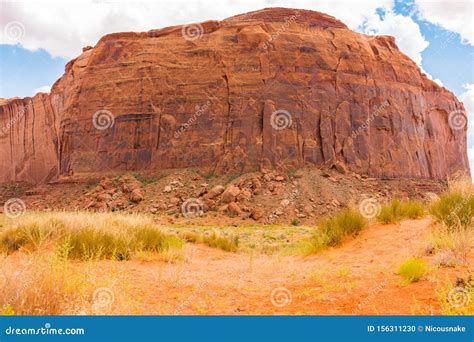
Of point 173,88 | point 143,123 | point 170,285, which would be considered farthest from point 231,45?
point 170,285

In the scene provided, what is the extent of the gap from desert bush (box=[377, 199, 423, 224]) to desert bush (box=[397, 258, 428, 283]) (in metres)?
6.60

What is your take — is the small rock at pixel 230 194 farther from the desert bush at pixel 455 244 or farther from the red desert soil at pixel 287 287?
the desert bush at pixel 455 244

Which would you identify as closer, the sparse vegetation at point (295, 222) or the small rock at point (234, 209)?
the sparse vegetation at point (295, 222)

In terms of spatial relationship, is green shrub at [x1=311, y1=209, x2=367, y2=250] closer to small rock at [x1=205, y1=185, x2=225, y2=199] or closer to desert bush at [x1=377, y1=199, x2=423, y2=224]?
desert bush at [x1=377, y1=199, x2=423, y2=224]

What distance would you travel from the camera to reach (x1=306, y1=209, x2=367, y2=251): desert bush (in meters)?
12.4

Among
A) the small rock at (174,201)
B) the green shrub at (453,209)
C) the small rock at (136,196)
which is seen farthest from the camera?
the small rock at (136,196)

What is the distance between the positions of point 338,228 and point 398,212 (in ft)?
7.81

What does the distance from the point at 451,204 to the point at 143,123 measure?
38.1m

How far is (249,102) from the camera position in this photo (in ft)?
141

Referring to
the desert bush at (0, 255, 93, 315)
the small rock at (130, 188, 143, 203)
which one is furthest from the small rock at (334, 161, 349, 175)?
the desert bush at (0, 255, 93, 315)

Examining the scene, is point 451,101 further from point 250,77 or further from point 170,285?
point 170,285

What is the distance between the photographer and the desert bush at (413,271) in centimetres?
658

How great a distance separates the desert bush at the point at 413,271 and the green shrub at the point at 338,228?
5.33m

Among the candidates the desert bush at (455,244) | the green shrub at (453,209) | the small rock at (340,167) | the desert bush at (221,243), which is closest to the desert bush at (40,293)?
the desert bush at (455,244)
